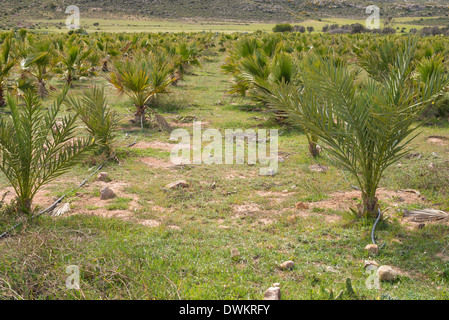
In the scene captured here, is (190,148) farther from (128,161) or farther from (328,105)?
(328,105)

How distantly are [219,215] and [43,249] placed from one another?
7.11 feet

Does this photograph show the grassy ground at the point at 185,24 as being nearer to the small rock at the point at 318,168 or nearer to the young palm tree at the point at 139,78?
the young palm tree at the point at 139,78

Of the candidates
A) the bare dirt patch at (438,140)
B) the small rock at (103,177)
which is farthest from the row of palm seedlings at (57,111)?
the bare dirt patch at (438,140)

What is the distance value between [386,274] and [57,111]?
12.1 ft

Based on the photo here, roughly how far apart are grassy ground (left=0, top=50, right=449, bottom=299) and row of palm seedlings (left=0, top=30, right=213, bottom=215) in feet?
1.73

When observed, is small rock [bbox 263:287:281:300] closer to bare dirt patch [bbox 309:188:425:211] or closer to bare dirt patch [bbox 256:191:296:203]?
bare dirt patch [bbox 309:188:425:211]

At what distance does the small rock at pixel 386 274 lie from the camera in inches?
134

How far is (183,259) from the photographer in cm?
378

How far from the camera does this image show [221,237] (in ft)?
14.4

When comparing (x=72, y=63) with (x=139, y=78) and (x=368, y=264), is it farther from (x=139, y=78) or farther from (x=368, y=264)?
(x=368, y=264)

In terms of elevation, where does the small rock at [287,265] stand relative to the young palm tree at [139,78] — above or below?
below

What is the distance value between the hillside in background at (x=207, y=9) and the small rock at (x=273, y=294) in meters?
58.7
